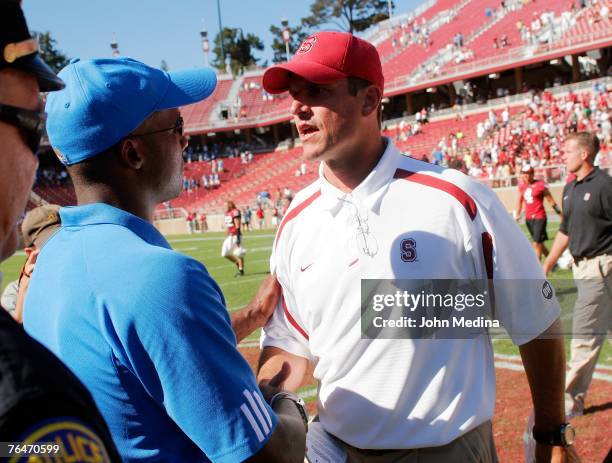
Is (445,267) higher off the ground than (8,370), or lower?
lower

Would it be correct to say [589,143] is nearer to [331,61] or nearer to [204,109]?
[331,61]

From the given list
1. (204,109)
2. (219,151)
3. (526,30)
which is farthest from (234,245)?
(204,109)

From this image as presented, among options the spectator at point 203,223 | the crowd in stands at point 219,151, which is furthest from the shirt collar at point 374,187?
the crowd in stands at point 219,151

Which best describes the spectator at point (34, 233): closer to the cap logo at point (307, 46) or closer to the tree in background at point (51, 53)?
the cap logo at point (307, 46)

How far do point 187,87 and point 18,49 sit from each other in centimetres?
95

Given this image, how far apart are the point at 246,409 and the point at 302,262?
1108 millimetres

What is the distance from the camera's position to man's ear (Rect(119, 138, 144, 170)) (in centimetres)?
180

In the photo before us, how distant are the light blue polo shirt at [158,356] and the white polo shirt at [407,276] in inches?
31.5

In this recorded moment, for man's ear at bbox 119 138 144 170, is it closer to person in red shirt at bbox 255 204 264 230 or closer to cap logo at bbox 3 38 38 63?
cap logo at bbox 3 38 38 63

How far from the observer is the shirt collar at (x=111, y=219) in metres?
1.70

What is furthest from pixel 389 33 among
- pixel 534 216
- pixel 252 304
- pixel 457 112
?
pixel 252 304

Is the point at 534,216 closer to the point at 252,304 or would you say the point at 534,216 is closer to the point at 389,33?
the point at 252,304

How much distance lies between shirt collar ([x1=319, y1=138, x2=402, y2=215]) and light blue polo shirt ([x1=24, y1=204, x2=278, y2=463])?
1094 mm

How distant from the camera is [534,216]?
12055 mm
